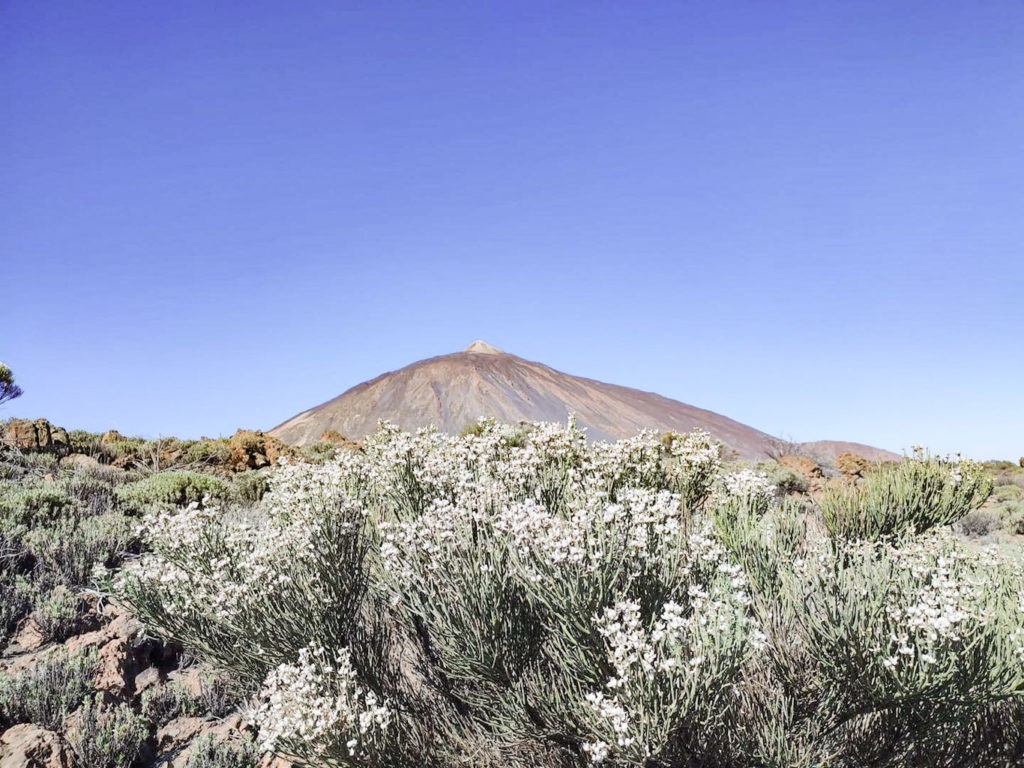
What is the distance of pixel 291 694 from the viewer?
3391 millimetres

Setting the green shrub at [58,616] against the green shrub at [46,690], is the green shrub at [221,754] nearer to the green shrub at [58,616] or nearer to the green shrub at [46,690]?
the green shrub at [46,690]

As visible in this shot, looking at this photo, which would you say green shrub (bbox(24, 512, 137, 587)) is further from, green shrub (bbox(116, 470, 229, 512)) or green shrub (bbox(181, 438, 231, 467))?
green shrub (bbox(181, 438, 231, 467))

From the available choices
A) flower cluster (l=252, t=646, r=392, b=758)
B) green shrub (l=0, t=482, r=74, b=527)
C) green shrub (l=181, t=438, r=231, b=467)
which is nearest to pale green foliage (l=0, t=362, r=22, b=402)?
green shrub (l=181, t=438, r=231, b=467)

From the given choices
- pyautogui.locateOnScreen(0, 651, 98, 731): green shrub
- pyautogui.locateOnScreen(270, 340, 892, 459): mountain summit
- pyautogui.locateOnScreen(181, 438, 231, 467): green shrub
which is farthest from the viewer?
pyautogui.locateOnScreen(270, 340, 892, 459): mountain summit

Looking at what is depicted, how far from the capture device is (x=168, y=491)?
31.4ft

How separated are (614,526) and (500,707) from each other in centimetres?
143

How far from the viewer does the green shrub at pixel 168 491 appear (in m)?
9.23

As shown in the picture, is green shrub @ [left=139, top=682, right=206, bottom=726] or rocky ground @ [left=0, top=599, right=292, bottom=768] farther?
green shrub @ [left=139, top=682, right=206, bottom=726]

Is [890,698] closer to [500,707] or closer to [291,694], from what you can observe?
[500,707]

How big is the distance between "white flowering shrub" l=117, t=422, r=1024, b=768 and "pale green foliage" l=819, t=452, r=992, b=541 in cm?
294

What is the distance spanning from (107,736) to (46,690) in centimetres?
68

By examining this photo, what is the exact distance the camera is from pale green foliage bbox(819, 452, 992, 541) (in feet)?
23.9

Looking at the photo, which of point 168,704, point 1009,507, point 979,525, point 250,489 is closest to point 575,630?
point 168,704

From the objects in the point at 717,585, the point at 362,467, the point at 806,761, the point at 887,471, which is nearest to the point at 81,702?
the point at 362,467
